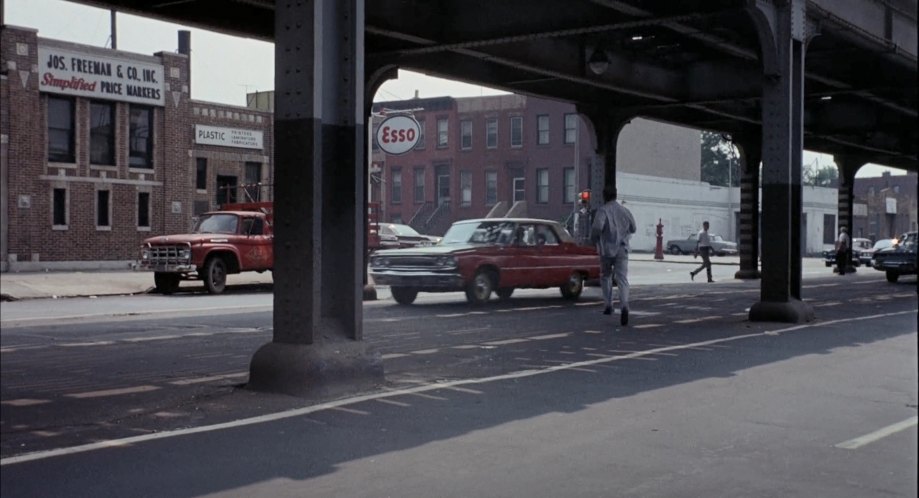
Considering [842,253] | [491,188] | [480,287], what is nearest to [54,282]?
[480,287]

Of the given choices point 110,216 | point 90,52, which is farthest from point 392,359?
point 90,52

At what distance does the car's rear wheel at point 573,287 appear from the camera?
69.5 ft

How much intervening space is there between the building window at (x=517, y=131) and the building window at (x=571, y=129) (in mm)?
2021

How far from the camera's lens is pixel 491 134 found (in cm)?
3966

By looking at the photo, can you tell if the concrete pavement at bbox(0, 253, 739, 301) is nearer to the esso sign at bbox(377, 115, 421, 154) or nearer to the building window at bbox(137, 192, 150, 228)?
the building window at bbox(137, 192, 150, 228)

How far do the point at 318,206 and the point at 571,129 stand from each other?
122 feet

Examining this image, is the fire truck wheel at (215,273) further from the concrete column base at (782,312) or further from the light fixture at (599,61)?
the light fixture at (599,61)

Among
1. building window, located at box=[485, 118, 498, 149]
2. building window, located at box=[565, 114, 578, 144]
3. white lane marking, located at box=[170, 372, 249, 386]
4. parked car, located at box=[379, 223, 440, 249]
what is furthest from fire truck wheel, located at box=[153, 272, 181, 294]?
building window, located at box=[565, 114, 578, 144]

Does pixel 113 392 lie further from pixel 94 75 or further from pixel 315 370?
pixel 94 75

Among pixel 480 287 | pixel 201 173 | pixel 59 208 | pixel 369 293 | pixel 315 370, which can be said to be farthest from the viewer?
pixel 369 293

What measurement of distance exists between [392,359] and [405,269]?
813cm

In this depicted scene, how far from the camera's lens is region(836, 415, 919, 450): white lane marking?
6562mm

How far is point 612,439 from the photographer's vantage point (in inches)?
266

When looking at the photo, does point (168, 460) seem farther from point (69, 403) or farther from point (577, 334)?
point (577, 334)
